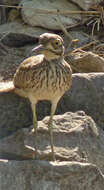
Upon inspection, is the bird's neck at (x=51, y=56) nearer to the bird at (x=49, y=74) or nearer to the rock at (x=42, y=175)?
the bird at (x=49, y=74)

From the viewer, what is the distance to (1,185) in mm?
4051

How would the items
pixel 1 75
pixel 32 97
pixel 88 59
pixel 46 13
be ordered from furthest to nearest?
pixel 46 13, pixel 1 75, pixel 88 59, pixel 32 97

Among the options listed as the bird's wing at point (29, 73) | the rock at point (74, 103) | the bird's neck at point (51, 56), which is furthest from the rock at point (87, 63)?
the bird's neck at point (51, 56)

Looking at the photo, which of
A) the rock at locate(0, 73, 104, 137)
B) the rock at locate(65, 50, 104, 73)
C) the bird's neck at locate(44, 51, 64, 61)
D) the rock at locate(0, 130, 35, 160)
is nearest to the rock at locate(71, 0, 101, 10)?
the rock at locate(65, 50, 104, 73)

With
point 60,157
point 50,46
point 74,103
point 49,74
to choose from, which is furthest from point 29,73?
point 74,103

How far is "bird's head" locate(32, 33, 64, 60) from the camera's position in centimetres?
392

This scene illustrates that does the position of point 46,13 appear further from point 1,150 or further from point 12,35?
point 1,150

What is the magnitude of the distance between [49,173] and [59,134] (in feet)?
2.21

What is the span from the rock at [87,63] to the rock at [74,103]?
2.08 ft

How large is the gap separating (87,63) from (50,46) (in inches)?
83.1

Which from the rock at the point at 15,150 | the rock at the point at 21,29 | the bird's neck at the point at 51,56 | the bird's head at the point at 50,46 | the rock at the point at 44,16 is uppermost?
the bird's head at the point at 50,46

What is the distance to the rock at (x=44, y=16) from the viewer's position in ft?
23.5

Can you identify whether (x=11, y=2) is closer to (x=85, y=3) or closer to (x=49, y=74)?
(x=85, y=3)

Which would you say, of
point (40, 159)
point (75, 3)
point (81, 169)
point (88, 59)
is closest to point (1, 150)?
point (40, 159)
